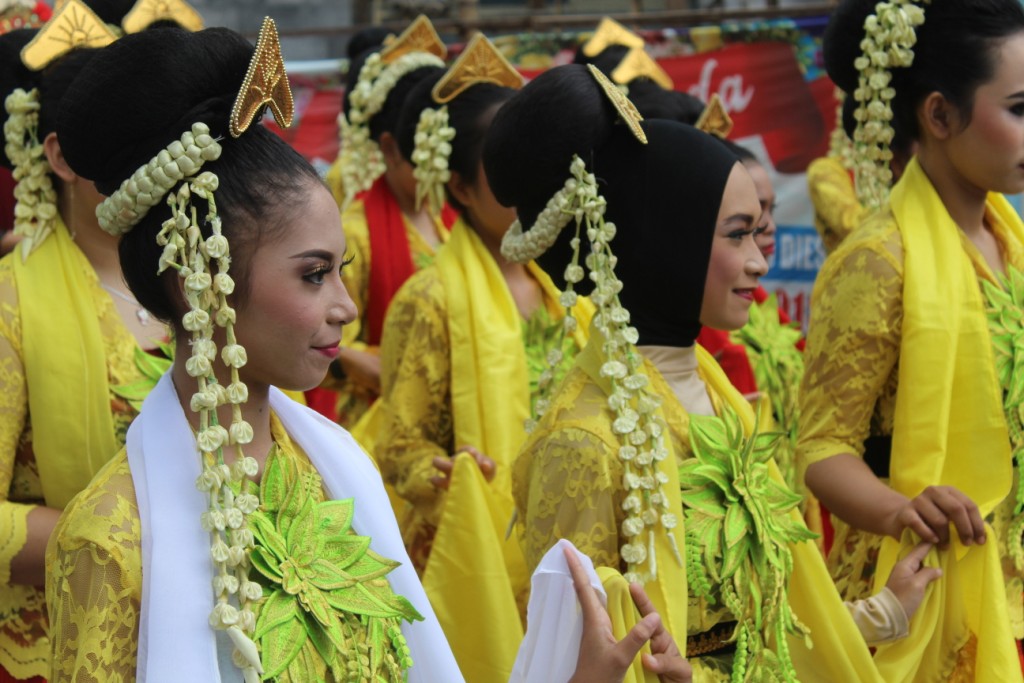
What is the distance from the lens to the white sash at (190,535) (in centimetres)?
179

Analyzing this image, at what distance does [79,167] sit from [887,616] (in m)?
1.72

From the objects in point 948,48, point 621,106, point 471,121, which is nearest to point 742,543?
point 621,106

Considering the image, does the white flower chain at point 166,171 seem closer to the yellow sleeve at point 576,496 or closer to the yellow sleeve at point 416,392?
the yellow sleeve at point 576,496

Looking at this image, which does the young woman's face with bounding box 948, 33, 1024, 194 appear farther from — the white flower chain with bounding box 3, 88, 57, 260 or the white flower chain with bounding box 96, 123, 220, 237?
the white flower chain with bounding box 3, 88, 57, 260

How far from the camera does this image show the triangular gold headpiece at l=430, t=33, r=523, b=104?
4.16 m

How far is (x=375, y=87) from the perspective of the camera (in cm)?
516

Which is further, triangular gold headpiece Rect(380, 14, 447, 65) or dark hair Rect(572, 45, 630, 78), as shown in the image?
triangular gold headpiece Rect(380, 14, 447, 65)

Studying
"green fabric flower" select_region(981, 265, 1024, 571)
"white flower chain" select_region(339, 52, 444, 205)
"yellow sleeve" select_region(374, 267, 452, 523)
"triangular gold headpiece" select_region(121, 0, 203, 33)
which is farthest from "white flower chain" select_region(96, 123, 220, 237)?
"white flower chain" select_region(339, 52, 444, 205)

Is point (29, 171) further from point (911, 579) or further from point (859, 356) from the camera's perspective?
point (911, 579)

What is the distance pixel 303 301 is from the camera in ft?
6.58

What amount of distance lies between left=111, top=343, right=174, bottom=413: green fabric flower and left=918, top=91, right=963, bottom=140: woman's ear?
173 centimetres

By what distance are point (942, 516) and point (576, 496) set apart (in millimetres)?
909

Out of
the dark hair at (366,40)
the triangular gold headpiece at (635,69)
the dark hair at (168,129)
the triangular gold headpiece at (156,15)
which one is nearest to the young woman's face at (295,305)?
the dark hair at (168,129)

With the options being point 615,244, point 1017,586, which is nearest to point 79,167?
point 615,244
